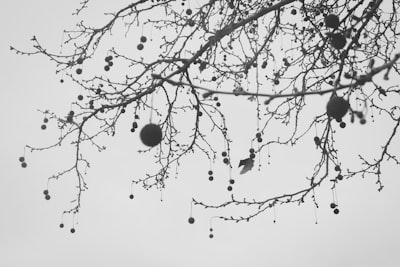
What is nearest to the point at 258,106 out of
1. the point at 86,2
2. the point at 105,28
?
the point at 105,28

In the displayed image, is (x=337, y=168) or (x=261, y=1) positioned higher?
(x=261, y=1)

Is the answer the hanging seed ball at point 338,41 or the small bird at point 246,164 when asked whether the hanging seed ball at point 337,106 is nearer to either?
the hanging seed ball at point 338,41

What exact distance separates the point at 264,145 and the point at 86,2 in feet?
7.92

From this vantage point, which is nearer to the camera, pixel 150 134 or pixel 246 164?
pixel 150 134

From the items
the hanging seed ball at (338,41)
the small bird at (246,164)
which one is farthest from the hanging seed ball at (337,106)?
the small bird at (246,164)

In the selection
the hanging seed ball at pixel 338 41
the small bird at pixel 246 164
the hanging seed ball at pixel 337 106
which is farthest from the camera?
the small bird at pixel 246 164

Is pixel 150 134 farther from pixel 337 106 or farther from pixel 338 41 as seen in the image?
pixel 338 41

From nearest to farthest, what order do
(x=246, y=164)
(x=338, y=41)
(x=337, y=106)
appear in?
1. (x=337, y=106)
2. (x=338, y=41)
3. (x=246, y=164)

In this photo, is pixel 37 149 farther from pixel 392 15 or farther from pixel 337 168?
pixel 392 15

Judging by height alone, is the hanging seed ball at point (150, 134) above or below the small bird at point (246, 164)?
below

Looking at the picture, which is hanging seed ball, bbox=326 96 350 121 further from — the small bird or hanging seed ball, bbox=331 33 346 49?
the small bird

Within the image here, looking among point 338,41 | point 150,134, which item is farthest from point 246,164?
point 150,134

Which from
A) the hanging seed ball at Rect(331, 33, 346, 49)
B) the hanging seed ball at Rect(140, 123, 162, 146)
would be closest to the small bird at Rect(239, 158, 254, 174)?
the hanging seed ball at Rect(331, 33, 346, 49)

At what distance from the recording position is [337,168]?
4352 millimetres
